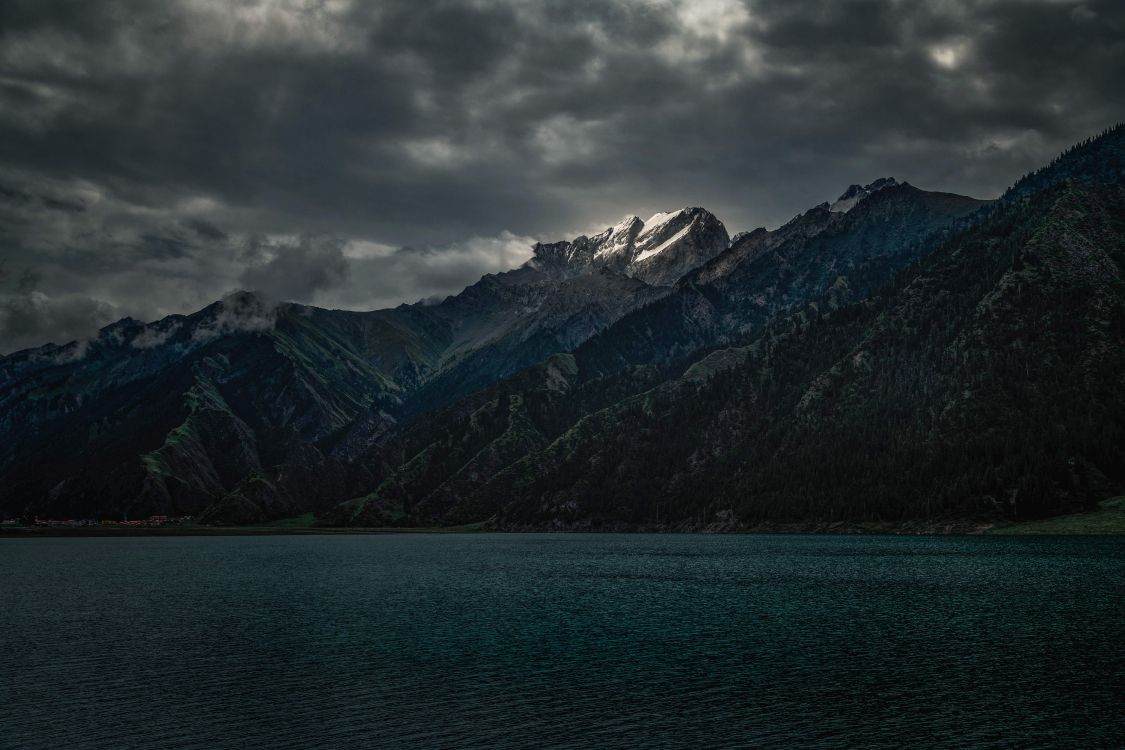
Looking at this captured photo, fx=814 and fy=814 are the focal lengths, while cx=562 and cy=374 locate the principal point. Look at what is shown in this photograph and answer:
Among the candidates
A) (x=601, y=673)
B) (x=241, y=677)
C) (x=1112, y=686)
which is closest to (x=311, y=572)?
(x=241, y=677)

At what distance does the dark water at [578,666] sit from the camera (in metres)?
53.7

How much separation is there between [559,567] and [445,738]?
142 meters

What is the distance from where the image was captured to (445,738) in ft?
171

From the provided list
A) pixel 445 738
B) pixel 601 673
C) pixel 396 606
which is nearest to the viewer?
pixel 445 738

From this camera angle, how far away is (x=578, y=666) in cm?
7419

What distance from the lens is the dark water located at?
176 ft

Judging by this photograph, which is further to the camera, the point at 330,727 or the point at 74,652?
the point at 74,652

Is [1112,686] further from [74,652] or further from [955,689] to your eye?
[74,652]

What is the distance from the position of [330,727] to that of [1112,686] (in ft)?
193

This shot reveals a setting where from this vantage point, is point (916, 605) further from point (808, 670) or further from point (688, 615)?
point (808, 670)

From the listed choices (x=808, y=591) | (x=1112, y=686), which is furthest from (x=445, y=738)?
(x=808, y=591)

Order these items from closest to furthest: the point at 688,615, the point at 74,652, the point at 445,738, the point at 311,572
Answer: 1. the point at 445,738
2. the point at 74,652
3. the point at 688,615
4. the point at 311,572

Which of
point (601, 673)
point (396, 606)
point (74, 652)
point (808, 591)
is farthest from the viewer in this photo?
point (808, 591)

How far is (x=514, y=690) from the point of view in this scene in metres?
65.1
